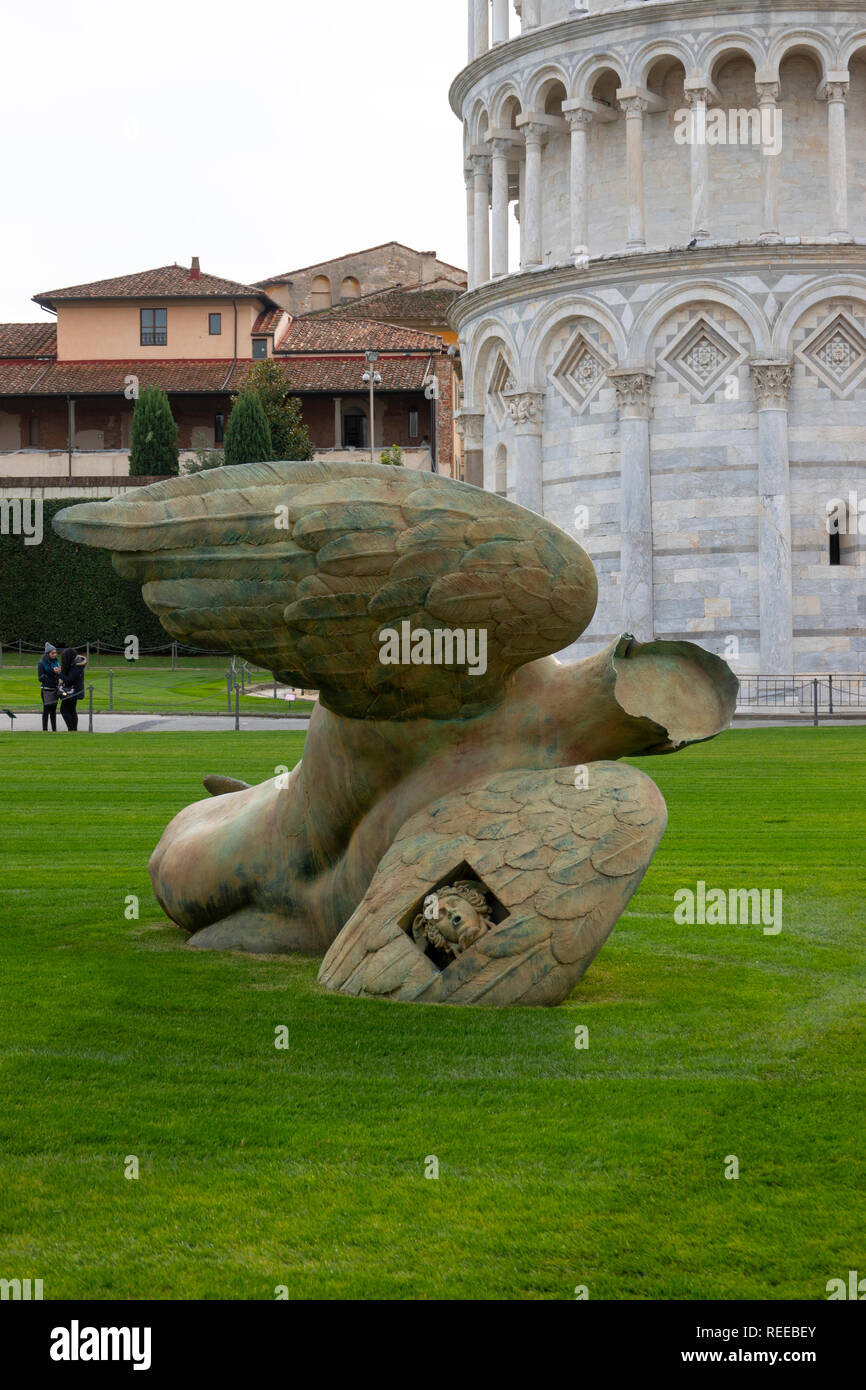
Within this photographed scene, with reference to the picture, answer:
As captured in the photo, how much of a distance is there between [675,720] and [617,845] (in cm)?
100

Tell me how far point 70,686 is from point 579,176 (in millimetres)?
19723

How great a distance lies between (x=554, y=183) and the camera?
138 feet

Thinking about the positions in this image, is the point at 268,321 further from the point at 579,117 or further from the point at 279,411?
the point at 579,117

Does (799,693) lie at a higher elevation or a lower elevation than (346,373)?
lower

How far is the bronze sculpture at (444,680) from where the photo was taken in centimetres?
715

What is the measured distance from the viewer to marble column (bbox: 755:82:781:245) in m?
37.9

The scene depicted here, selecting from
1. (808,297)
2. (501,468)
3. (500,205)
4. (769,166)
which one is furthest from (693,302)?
(501,468)

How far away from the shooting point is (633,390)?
39188 millimetres

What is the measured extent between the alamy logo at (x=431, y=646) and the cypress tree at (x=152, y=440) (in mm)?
54767

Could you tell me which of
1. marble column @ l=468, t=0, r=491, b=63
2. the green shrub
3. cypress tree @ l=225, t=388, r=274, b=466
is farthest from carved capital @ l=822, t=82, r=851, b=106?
the green shrub

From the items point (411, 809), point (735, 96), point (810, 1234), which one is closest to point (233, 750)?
Result: point (411, 809)

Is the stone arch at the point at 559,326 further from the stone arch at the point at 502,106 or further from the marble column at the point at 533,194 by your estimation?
the stone arch at the point at 502,106
